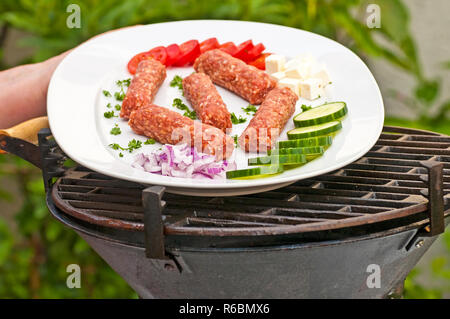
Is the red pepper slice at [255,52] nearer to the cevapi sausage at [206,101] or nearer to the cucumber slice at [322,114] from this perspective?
the cevapi sausage at [206,101]

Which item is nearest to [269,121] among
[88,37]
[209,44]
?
[209,44]

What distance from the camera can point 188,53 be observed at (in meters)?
2.28

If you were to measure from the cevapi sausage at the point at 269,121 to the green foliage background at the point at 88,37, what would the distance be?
1.15 metres

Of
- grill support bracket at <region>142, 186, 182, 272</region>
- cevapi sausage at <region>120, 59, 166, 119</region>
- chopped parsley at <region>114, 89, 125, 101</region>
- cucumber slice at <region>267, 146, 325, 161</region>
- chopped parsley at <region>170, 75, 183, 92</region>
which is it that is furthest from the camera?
chopped parsley at <region>170, 75, 183, 92</region>

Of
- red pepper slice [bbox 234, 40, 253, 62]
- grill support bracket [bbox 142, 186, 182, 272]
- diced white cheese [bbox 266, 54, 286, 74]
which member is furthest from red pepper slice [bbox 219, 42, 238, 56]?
grill support bracket [bbox 142, 186, 182, 272]

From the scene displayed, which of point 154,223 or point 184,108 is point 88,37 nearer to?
point 184,108

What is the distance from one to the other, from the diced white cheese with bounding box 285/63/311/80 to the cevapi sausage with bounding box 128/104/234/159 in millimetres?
438

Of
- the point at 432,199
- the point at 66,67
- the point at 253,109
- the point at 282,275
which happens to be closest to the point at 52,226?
the point at 66,67

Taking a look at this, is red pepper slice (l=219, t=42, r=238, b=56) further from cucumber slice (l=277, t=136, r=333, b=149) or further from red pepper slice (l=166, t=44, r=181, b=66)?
cucumber slice (l=277, t=136, r=333, b=149)

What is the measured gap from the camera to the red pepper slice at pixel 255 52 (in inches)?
90.7

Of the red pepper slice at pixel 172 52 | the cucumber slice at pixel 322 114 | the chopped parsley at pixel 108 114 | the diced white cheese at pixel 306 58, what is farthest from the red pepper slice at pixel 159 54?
the cucumber slice at pixel 322 114

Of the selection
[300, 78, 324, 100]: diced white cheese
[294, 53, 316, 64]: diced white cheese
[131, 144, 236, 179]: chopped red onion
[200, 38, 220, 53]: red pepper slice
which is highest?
[200, 38, 220, 53]: red pepper slice

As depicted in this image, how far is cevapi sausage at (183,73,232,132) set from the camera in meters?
1.89

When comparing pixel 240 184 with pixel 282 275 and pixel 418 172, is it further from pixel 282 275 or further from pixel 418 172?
pixel 418 172
